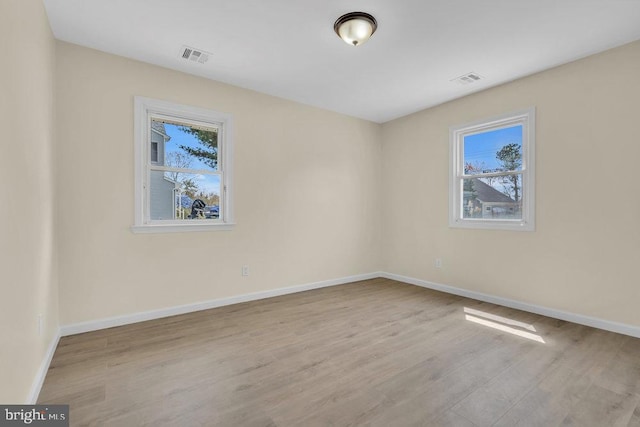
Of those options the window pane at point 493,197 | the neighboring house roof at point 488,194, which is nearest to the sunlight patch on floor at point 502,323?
the window pane at point 493,197

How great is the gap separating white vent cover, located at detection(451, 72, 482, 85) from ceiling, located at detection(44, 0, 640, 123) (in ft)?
0.18

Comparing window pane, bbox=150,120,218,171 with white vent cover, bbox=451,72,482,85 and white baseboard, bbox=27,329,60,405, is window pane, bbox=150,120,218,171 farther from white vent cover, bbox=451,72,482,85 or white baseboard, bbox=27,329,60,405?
white vent cover, bbox=451,72,482,85

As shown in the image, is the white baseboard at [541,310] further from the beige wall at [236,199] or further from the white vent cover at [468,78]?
the white vent cover at [468,78]

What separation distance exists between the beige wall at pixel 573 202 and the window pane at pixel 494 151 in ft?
0.83

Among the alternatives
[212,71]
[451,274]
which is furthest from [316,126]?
[451,274]

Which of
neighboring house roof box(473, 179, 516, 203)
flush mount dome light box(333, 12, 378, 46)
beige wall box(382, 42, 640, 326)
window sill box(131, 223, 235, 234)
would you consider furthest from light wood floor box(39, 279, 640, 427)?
flush mount dome light box(333, 12, 378, 46)

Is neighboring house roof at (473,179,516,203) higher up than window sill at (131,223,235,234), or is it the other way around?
neighboring house roof at (473,179,516,203)

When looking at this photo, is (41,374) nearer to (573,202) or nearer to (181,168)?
(181,168)

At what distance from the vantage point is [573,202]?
10.1 feet

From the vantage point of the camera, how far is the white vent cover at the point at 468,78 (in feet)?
11.2

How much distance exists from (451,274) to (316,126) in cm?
294

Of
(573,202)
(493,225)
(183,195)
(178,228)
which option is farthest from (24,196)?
(573,202)

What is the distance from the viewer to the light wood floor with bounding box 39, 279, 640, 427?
1705 mm

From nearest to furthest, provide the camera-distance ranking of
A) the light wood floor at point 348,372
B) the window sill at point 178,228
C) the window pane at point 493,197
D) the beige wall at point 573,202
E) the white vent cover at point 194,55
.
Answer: the light wood floor at point 348,372
the beige wall at point 573,202
the white vent cover at point 194,55
the window sill at point 178,228
the window pane at point 493,197
